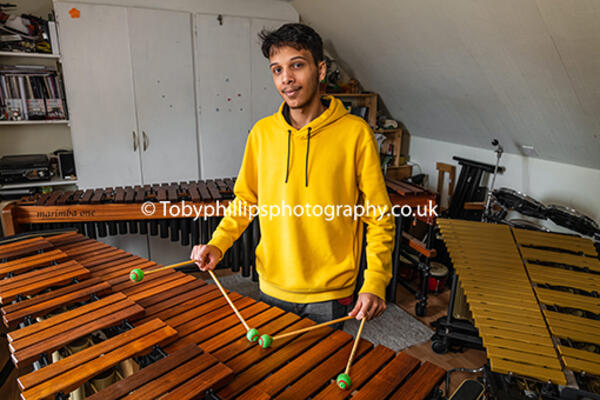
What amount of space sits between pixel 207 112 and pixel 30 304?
2927 mm

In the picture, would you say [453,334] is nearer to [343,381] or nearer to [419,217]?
[419,217]

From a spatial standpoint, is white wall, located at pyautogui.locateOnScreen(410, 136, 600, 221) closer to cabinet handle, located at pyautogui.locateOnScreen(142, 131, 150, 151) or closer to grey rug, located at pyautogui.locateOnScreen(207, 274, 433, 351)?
grey rug, located at pyautogui.locateOnScreen(207, 274, 433, 351)

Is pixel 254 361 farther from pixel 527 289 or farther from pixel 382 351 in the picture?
pixel 527 289

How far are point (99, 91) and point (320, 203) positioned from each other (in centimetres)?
318

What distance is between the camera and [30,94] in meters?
3.40

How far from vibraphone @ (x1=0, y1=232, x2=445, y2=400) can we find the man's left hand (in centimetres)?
14

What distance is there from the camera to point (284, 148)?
1.36 meters

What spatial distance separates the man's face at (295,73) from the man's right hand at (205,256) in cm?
60

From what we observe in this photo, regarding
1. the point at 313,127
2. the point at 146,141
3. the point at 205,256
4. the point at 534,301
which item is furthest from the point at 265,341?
the point at 146,141

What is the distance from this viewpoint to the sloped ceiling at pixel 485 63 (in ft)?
7.51

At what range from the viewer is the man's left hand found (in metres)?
1.16

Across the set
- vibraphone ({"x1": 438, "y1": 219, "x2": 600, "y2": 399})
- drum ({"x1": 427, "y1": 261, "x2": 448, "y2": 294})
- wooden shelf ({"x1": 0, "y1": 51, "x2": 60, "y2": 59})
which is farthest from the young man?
wooden shelf ({"x1": 0, "y1": 51, "x2": 60, "y2": 59})

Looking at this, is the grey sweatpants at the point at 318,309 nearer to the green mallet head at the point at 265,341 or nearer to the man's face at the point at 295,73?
the green mallet head at the point at 265,341

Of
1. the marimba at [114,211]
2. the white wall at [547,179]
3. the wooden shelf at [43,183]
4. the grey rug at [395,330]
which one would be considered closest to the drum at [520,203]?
the white wall at [547,179]
